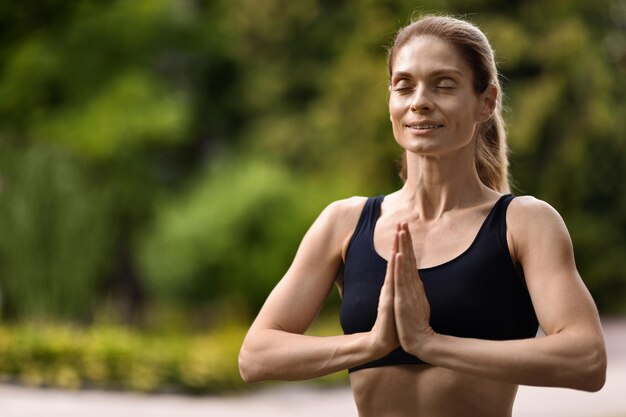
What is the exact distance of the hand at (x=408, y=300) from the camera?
2000 millimetres

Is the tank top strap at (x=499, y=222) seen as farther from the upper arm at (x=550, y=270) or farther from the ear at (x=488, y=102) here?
the ear at (x=488, y=102)

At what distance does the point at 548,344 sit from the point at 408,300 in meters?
0.28

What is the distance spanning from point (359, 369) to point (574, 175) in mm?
15624

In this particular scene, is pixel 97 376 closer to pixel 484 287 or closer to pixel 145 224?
pixel 145 224

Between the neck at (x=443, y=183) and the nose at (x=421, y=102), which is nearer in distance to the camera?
the nose at (x=421, y=102)

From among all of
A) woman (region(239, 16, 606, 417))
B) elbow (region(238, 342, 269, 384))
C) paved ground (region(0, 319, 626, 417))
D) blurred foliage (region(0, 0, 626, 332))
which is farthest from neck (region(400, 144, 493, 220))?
blurred foliage (region(0, 0, 626, 332))

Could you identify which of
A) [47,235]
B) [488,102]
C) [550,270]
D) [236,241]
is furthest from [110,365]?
[550,270]

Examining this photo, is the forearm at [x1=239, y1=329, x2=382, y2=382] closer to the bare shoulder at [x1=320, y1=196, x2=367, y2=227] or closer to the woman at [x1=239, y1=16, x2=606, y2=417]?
the woman at [x1=239, y1=16, x2=606, y2=417]

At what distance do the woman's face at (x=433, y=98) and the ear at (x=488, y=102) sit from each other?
0.16 feet

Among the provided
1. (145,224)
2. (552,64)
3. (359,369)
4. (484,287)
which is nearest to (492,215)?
(484,287)

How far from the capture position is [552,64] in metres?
16.6

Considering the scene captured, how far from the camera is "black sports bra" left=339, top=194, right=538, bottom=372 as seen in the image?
2.08m

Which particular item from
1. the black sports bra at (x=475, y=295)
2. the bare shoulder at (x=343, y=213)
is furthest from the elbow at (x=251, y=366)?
the bare shoulder at (x=343, y=213)

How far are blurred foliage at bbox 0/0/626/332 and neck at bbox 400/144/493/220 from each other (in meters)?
12.1
